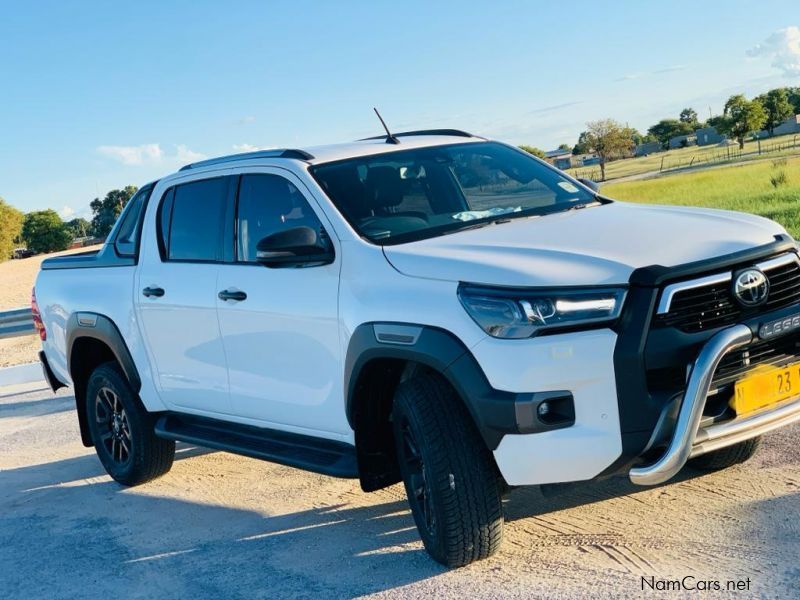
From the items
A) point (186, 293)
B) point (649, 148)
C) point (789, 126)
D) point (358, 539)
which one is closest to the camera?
point (358, 539)

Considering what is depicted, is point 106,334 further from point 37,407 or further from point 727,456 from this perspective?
point 727,456

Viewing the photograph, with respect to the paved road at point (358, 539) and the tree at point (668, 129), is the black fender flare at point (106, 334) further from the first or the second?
the tree at point (668, 129)

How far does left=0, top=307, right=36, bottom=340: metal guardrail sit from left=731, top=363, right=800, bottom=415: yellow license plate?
9.52 meters

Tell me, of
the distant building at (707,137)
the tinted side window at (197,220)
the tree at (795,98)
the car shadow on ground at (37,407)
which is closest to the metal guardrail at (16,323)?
the car shadow on ground at (37,407)

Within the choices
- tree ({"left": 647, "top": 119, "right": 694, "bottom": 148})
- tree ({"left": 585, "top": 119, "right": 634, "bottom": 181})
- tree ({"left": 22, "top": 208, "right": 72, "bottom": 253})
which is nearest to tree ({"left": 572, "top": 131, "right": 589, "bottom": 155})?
tree ({"left": 585, "top": 119, "right": 634, "bottom": 181})

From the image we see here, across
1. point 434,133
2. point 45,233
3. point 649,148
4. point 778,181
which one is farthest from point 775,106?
point 434,133

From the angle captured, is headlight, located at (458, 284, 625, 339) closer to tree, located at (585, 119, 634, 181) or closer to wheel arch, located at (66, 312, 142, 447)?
wheel arch, located at (66, 312, 142, 447)

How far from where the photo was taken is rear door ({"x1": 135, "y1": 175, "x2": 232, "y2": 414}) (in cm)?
545

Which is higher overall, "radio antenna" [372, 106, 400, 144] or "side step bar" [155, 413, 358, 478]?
"radio antenna" [372, 106, 400, 144]

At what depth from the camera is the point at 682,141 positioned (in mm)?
143125

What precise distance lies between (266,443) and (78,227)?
133 metres

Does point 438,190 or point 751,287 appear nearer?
point 751,287

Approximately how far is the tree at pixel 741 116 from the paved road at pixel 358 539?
337ft

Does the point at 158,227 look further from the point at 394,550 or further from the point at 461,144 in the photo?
the point at 394,550
